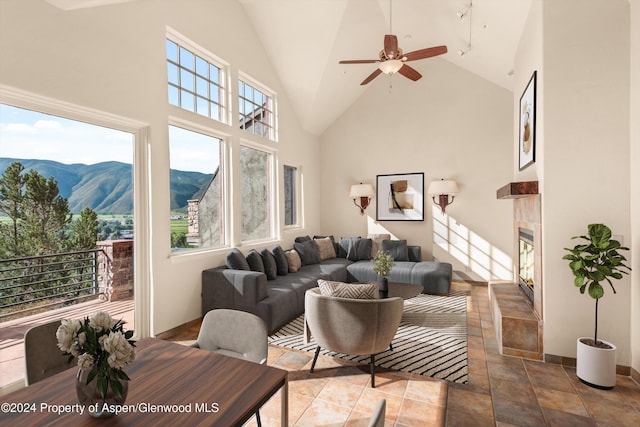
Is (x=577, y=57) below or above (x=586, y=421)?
above

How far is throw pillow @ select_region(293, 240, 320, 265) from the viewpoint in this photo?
5.60 meters

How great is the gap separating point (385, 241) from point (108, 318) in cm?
540

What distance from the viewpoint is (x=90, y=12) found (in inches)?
113

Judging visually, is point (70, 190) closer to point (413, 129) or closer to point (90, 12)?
point (90, 12)

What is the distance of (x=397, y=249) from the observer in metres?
6.05

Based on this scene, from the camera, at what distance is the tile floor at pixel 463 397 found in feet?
7.08

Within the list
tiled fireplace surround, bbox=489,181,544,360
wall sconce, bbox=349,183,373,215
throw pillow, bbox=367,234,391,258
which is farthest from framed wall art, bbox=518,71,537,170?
wall sconce, bbox=349,183,373,215

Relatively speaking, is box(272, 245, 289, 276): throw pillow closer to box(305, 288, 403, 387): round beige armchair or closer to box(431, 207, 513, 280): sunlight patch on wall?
box(305, 288, 403, 387): round beige armchair

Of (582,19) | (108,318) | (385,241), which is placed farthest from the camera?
(385,241)

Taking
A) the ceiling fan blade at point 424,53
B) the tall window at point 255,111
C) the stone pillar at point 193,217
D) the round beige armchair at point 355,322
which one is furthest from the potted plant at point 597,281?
the tall window at point 255,111

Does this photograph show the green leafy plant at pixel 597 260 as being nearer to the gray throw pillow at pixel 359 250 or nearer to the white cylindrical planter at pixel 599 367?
the white cylindrical planter at pixel 599 367

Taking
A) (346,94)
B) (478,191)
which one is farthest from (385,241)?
(346,94)

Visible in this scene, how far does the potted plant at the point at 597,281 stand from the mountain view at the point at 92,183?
3.99 metres

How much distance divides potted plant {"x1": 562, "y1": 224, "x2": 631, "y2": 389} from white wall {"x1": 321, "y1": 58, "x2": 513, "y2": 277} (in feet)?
11.3
